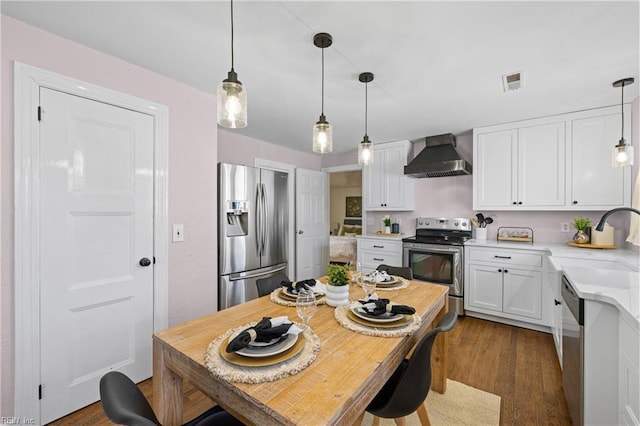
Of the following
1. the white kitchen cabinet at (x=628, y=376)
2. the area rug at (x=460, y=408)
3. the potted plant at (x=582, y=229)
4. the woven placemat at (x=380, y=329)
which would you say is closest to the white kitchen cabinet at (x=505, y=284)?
the potted plant at (x=582, y=229)

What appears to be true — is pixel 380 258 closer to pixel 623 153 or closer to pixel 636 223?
pixel 636 223

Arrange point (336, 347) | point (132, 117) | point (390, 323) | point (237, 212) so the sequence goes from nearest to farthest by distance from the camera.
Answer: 1. point (336, 347)
2. point (390, 323)
3. point (132, 117)
4. point (237, 212)

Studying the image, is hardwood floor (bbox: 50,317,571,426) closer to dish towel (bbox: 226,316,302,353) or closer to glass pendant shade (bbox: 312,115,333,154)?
dish towel (bbox: 226,316,302,353)

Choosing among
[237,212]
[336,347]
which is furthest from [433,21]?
[237,212]

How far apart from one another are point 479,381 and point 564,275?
1021 millimetres

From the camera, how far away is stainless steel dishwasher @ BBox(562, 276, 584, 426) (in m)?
1.42

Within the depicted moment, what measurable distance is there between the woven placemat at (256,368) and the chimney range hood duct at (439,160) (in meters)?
3.03

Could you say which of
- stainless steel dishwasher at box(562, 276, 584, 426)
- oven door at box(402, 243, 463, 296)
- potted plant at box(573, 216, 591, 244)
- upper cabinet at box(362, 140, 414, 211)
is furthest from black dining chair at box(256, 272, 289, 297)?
potted plant at box(573, 216, 591, 244)

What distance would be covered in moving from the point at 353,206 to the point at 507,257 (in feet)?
18.8

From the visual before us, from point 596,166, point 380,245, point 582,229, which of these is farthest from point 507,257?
point 380,245

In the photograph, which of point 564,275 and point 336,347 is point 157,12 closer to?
point 336,347

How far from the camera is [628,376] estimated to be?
3.95 ft

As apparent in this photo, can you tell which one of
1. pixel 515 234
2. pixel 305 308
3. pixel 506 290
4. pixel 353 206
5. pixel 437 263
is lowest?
pixel 506 290

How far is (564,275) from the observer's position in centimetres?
183
